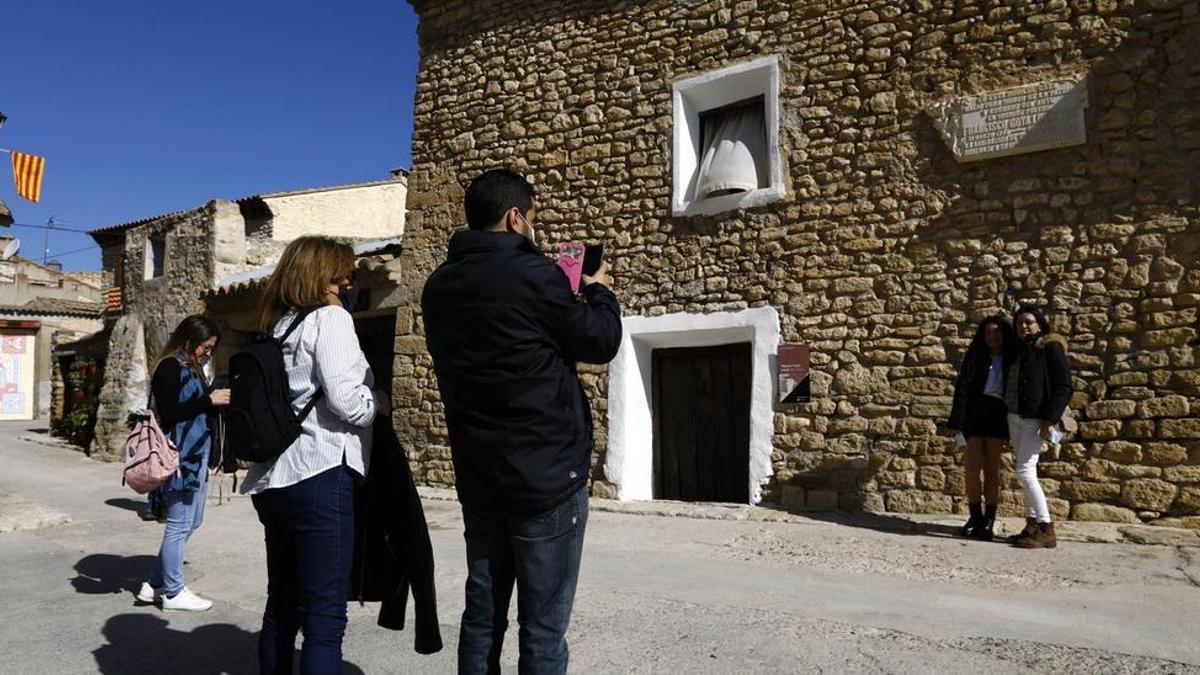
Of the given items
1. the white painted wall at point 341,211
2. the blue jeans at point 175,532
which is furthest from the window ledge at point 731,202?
the white painted wall at point 341,211

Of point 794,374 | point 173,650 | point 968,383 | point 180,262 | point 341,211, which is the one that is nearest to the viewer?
point 173,650

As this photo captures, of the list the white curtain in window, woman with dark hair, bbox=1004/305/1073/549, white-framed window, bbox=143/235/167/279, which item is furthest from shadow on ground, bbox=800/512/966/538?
white-framed window, bbox=143/235/167/279

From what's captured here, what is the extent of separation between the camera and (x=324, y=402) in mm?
2521

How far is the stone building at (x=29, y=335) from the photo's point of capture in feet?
84.5

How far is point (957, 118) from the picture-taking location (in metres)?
6.46

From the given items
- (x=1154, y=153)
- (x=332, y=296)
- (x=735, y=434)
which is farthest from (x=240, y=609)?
(x=1154, y=153)

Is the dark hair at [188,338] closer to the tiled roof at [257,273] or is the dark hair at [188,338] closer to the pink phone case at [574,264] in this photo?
the pink phone case at [574,264]

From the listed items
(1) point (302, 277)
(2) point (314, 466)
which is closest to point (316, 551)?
(2) point (314, 466)

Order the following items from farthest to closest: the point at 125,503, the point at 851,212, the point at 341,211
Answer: the point at 341,211
the point at 125,503
the point at 851,212

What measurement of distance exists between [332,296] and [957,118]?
547cm

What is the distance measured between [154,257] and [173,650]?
13358 mm

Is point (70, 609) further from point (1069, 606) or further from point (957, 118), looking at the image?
point (957, 118)

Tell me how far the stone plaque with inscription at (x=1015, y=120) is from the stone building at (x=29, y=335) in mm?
25227

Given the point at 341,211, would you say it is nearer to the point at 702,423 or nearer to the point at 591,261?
the point at 702,423
